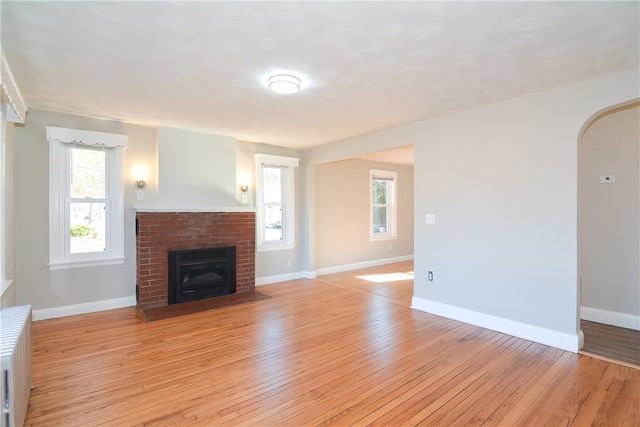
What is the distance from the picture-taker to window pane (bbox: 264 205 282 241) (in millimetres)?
5824

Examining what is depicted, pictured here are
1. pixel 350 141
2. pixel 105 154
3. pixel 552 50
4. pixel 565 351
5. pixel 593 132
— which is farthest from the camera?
pixel 350 141

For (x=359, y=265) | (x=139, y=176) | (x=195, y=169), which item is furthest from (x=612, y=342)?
(x=139, y=176)

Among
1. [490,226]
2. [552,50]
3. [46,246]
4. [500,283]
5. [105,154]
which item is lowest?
[500,283]

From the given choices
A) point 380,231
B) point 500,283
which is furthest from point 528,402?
point 380,231

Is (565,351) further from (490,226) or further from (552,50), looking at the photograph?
(552,50)

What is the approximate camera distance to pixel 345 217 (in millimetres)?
6973

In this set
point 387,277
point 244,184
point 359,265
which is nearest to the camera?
point 244,184

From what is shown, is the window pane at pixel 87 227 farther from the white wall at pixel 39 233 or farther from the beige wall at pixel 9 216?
the beige wall at pixel 9 216

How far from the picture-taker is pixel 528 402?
7.34 feet

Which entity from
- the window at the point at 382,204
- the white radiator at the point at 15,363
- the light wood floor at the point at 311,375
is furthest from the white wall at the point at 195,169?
the window at the point at 382,204

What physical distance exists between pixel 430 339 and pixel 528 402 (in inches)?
43.9

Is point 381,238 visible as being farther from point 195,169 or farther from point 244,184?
point 195,169

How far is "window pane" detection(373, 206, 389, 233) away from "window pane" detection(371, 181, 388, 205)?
149mm

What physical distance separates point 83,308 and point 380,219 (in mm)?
5945
